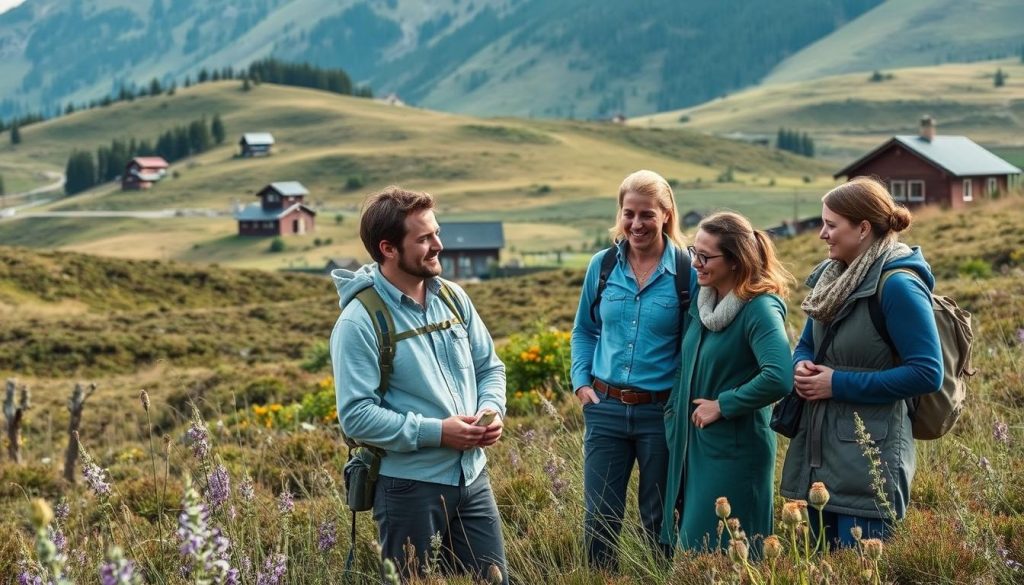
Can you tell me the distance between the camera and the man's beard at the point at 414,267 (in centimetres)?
430

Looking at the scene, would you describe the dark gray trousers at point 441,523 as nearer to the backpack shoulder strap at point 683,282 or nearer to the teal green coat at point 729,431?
the teal green coat at point 729,431

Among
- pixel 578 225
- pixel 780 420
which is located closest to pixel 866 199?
pixel 780 420

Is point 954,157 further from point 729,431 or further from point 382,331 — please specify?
point 382,331

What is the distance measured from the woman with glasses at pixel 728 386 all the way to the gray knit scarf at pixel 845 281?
0.18 meters

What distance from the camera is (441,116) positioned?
190000mm

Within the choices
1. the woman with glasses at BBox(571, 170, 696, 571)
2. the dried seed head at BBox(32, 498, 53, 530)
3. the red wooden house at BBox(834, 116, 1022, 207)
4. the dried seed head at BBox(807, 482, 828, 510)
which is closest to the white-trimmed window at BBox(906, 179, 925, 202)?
the red wooden house at BBox(834, 116, 1022, 207)

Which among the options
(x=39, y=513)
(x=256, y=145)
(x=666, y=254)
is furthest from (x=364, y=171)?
(x=39, y=513)

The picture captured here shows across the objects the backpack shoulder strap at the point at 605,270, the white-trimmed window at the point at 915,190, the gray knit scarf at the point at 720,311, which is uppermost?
the backpack shoulder strap at the point at 605,270

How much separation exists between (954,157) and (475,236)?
148ft

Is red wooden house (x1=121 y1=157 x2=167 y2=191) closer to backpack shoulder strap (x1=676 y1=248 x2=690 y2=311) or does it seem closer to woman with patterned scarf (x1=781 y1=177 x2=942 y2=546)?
backpack shoulder strap (x1=676 y1=248 x2=690 y2=311)

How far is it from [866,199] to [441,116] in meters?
189

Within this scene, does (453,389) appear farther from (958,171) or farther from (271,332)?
(958,171)

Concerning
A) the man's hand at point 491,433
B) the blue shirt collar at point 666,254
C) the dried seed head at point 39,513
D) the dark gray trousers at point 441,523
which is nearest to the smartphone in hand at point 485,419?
the man's hand at point 491,433

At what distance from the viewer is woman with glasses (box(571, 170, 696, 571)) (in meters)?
4.93
